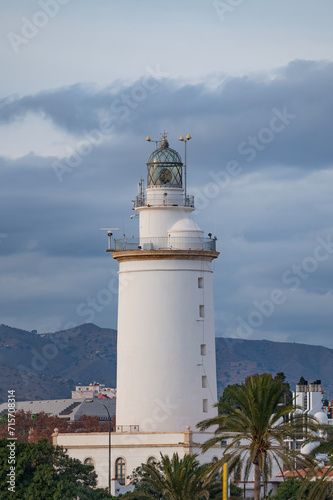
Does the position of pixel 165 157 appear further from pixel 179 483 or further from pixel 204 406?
pixel 179 483

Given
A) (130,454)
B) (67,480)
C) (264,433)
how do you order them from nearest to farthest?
(264,433) → (67,480) → (130,454)

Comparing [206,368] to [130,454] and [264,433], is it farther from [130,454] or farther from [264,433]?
[264,433]

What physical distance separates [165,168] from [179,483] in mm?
20325

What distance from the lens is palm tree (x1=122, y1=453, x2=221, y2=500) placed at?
56.7 m

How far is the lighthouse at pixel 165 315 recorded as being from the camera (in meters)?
68.4

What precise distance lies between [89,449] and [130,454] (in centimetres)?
259

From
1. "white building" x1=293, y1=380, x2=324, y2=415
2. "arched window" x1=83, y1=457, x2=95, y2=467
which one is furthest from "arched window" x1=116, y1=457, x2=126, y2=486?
"white building" x1=293, y1=380, x2=324, y2=415

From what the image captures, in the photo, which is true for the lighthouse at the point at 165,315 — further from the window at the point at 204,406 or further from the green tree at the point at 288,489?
the green tree at the point at 288,489

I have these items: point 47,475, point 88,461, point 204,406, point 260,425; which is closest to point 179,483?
point 260,425

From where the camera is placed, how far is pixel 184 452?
65875 millimetres

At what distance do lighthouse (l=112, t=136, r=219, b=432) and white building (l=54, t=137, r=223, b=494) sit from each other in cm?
5

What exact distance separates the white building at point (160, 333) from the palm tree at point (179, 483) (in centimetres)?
748

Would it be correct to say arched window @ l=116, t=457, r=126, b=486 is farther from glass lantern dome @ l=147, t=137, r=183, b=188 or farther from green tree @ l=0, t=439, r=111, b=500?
glass lantern dome @ l=147, t=137, r=183, b=188

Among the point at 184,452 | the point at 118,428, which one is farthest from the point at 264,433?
the point at 118,428
